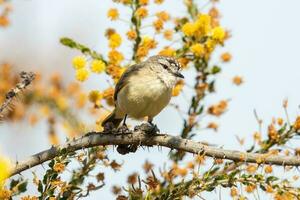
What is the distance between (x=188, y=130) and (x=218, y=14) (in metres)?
1.57

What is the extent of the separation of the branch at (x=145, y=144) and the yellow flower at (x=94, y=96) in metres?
1.19

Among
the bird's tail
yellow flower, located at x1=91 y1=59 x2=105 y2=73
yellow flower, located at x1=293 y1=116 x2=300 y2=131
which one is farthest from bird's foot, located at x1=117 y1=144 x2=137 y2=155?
the bird's tail

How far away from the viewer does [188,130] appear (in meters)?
5.49

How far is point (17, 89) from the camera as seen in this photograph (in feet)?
8.05

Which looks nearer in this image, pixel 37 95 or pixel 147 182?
pixel 147 182

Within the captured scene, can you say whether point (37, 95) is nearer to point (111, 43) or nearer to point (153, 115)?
point (111, 43)

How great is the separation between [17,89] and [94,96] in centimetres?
302

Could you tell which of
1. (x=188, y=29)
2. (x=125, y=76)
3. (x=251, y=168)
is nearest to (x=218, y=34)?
(x=188, y=29)

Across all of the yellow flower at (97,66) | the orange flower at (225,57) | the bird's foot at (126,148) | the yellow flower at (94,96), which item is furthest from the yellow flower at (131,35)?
the bird's foot at (126,148)

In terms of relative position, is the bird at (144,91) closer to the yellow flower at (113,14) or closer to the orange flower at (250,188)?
the yellow flower at (113,14)

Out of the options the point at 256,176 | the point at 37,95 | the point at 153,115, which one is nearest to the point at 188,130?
the point at 153,115

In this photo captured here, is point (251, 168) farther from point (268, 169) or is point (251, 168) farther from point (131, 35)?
point (131, 35)

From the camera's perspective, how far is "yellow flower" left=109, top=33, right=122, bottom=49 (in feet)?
18.5

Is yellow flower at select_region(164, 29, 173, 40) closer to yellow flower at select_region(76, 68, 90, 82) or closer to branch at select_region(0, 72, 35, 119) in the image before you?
yellow flower at select_region(76, 68, 90, 82)
